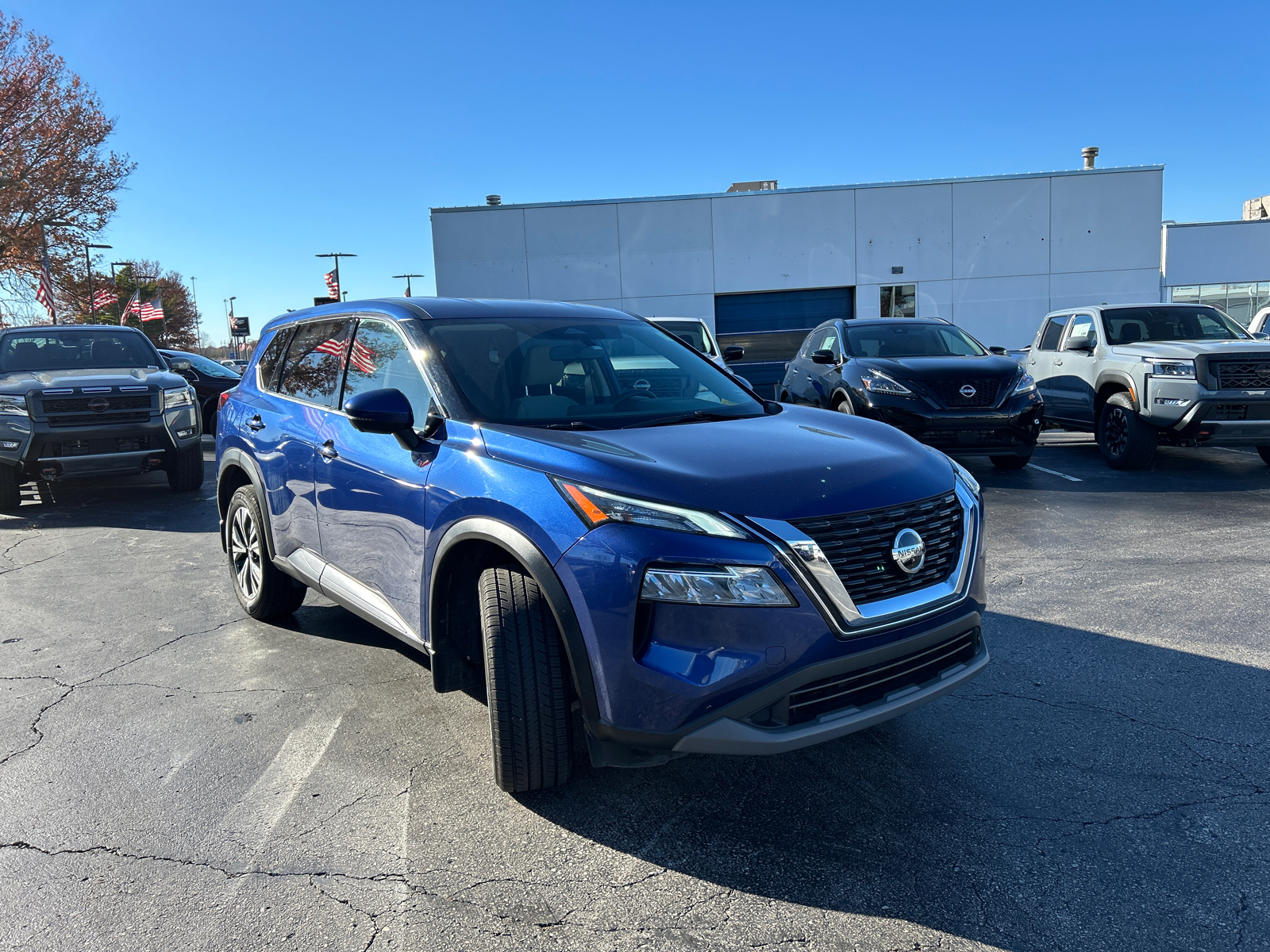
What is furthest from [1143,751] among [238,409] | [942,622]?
[238,409]

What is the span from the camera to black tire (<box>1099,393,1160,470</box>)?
360 inches

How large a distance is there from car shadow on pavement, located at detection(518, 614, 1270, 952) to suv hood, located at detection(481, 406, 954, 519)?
1.01 metres

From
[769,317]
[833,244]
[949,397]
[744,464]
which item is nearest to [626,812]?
[744,464]

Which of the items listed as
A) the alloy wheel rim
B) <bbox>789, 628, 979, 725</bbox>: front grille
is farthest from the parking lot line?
the alloy wheel rim

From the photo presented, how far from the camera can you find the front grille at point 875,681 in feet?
8.29

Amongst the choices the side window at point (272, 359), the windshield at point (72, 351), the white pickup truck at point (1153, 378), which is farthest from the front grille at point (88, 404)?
the white pickup truck at point (1153, 378)

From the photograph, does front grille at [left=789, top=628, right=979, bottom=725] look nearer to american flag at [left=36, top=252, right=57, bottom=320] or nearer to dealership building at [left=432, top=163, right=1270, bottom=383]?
dealership building at [left=432, top=163, right=1270, bottom=383]

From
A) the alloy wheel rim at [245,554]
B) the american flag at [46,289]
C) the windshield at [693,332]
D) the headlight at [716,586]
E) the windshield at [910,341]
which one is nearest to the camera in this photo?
the headlight at [716,586]

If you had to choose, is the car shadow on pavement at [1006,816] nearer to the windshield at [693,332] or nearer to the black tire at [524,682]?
the black tire at [524,682]

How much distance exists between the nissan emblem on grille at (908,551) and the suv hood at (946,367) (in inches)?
254

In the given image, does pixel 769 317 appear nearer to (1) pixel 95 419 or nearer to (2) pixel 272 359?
(1) pixel 95 419

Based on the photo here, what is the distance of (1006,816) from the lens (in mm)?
2799

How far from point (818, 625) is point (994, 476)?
308 inches

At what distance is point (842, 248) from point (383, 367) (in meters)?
19.2
